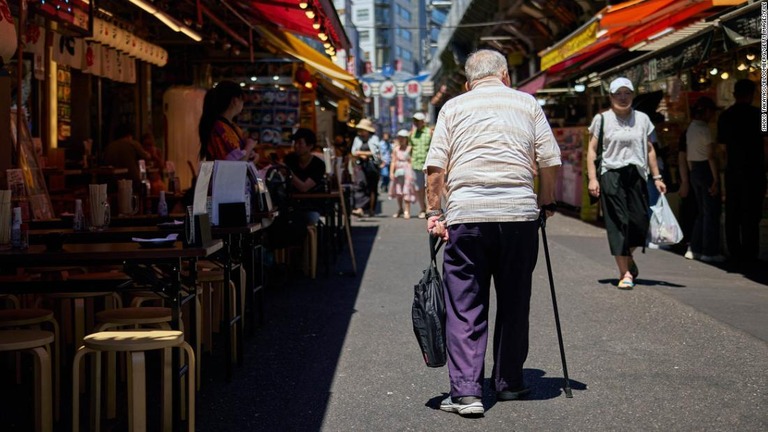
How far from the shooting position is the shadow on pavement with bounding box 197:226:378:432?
214 inches

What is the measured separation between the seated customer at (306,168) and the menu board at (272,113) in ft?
16.5

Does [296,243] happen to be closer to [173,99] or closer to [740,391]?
[740,391]

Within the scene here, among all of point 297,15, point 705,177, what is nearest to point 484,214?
point 705,177

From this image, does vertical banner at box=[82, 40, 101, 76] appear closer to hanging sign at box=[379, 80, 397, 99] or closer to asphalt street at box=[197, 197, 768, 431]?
asphalt street at box=[197, 197, 768, 431]

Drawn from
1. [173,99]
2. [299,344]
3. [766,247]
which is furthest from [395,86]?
[299,344]

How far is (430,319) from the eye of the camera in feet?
18.1

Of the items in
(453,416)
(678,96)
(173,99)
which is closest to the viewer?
(453,416)

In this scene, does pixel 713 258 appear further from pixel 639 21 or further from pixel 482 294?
pixel 482 294

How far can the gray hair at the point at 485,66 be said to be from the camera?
18.7 feet

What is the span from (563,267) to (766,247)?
237 cm

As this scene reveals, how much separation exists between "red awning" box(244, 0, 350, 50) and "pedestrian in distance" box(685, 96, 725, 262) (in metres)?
4.57

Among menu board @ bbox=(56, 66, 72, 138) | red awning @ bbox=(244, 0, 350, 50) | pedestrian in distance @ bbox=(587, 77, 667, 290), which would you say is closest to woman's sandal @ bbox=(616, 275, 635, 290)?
pedestrian in distance @ bbox=(587, 77, 667, 290)

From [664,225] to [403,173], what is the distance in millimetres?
10976

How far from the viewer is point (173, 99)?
656 inches
